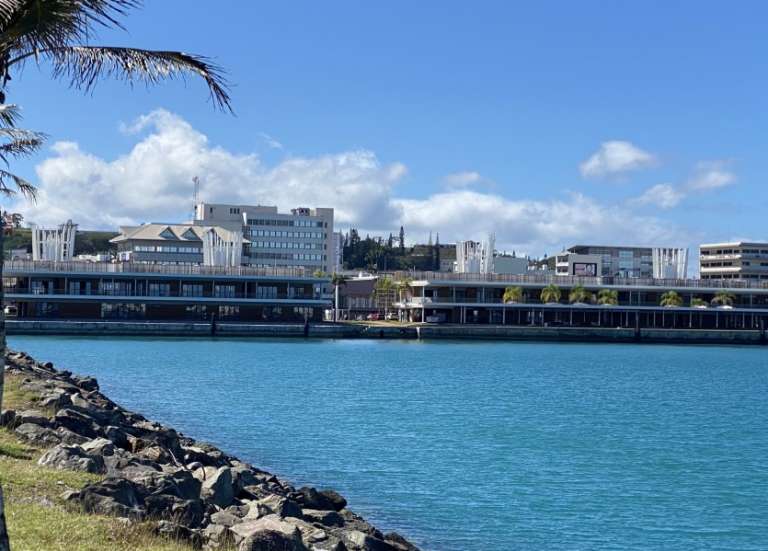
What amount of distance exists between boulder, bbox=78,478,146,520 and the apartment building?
155 m

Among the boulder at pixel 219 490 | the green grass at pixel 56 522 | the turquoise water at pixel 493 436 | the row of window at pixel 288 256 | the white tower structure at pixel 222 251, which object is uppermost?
the row of window at pixel 288 256

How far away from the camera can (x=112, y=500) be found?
40.8ft

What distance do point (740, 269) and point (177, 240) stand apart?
94006 mm

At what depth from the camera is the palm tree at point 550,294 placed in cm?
12594

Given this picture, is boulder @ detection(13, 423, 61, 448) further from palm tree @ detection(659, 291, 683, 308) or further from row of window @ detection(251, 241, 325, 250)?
row of window @ detection(251, 241, 325, 250)

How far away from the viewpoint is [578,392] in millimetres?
56750

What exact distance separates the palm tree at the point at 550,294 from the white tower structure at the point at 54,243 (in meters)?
58.2

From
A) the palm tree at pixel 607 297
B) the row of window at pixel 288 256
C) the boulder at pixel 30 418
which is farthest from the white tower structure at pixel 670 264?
the boulder at pixel 30 418

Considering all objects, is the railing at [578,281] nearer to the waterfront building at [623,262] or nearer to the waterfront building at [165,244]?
the waterfront building at [623,262]

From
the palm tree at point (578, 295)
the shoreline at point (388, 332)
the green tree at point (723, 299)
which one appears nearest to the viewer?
the shoreline at point (388, 332)

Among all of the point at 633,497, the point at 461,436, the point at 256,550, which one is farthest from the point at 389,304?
the point at 256,550

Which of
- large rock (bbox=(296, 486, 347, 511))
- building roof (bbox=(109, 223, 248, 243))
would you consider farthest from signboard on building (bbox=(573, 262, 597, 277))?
large rock (bbox=(296, 486, 347, 511))

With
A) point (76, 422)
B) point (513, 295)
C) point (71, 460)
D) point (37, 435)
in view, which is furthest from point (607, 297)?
point (71, 460)

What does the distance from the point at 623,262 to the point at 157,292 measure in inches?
4030
